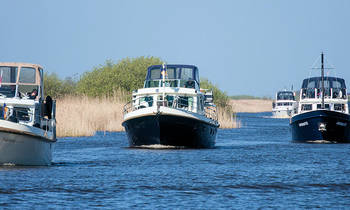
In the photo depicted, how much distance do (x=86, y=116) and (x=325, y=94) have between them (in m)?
14.2

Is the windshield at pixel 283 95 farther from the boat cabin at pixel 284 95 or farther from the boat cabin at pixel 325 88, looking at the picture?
the boat cabin at pixel 325 88

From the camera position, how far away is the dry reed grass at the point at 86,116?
41938 millimetres

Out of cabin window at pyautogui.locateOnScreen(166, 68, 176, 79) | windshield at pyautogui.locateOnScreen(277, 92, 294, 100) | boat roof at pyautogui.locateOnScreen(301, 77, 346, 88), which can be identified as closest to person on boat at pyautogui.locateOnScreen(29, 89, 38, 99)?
cabin window at pyautogui.locateOnScreen(166, 68, 176, 79)

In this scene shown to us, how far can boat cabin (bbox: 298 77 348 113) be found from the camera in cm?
4334

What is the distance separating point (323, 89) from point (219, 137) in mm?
8844

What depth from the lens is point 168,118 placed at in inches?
1291

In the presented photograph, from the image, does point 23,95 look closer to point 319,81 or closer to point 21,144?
point 21,144

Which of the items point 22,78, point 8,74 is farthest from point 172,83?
point 8,74

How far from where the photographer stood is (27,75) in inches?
976

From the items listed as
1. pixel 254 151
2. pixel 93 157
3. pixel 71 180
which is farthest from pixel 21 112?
pixel 254 151

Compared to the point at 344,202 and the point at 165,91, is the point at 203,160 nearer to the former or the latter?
the point at 165,91

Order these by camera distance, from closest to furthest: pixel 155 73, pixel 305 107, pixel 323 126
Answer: pixel 155 73 < pixel 323 126 < pixel 305 107

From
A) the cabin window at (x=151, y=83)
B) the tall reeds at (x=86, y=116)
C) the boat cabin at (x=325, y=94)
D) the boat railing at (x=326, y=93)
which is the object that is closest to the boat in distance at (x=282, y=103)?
the tall reeds at (x=86, y=116)

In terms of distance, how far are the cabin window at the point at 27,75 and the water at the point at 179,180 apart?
2.84 m
